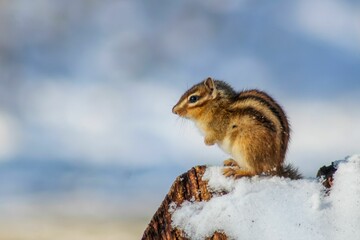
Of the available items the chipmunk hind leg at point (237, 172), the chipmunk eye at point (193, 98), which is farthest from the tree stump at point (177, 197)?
the chipmunk eye at point (193, 98)

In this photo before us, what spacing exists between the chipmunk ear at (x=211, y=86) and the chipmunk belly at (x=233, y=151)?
89cm

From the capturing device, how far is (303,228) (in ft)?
18.7

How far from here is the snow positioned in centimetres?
571

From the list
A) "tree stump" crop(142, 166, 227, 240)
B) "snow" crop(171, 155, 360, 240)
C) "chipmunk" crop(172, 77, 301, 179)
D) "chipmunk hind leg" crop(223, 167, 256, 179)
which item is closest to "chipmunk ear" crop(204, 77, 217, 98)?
"chipmunk" crop(172, 77, 301, 179)

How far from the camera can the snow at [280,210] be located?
571 centimetres

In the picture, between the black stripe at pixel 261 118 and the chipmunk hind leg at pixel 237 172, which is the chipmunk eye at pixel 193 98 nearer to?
the black stripe at pixel 261 118

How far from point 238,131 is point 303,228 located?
8.48 ft

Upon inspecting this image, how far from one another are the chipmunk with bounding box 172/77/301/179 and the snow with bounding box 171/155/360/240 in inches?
26.2

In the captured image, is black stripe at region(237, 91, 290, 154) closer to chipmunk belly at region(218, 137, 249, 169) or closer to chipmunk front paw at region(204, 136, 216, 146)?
chipmunk belly at region(218, 137, 249, 169)

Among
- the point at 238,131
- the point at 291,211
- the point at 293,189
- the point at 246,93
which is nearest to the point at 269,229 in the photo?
the point at 291,211

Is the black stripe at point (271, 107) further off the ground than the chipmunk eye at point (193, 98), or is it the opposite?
the chipmunk eye at point (193, 98)

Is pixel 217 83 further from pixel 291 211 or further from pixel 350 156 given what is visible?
pixel 291 211

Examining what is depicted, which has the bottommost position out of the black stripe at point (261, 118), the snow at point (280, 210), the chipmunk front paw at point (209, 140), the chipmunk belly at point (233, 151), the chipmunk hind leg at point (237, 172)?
the snow at point (280, 210)

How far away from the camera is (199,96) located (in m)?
9.15
